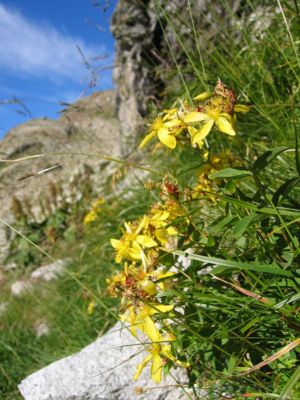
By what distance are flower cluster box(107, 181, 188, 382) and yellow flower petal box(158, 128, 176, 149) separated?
0.43ft

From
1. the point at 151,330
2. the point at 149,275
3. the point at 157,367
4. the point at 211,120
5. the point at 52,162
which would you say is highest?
the point at 52,162

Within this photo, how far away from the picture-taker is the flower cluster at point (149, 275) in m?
0.90

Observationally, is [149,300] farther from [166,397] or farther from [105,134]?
[105,134]

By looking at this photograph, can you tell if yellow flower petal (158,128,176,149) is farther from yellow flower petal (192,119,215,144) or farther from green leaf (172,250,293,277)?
green leaf (172,250,293,277)

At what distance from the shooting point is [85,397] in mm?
1465

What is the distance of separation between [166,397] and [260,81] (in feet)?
5.34

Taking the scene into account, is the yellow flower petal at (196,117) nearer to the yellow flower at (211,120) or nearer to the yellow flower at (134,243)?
the yellow flower at (211,120)

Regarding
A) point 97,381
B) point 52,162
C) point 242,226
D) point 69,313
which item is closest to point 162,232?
point 242,226

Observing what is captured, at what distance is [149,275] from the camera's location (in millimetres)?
917

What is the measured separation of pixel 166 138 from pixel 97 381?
3.07 ft

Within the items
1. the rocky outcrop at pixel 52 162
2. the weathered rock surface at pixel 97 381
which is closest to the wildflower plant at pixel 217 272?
the weathered rock surface at pixel 97 381

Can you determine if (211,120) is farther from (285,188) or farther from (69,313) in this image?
(69,313)

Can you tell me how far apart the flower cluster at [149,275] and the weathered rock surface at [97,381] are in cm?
40

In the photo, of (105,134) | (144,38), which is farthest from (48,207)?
(144,38)
